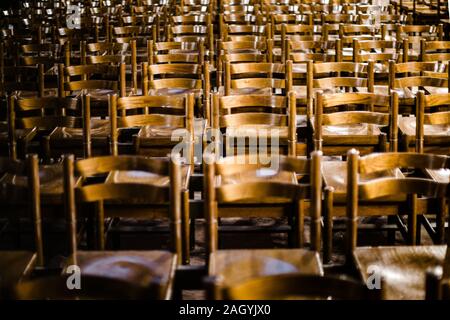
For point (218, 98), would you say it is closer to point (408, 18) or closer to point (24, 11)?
point (408, 18)

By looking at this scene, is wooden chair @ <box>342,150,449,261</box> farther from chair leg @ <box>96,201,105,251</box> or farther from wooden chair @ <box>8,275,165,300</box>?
chair leg @ <box>96,201,105,251</box>

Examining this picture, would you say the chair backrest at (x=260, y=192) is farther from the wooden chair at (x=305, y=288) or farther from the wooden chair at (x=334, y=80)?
the wooden chair at (x=334, y=80)

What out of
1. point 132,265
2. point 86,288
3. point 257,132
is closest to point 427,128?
point 257,132

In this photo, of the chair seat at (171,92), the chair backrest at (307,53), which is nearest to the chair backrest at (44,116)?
the chair seat at (171,92)

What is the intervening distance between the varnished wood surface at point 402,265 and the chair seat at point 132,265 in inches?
31.0

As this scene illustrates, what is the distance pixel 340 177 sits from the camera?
150 inches

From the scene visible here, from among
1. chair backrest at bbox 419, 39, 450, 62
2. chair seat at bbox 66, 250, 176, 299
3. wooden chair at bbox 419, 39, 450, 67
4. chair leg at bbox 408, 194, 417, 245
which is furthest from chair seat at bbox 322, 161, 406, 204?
chair backrest at bbox 419, 39, 450, 62

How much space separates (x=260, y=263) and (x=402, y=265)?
0.60 meters

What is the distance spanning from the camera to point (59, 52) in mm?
6820

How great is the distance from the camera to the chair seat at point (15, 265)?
2.75 meters

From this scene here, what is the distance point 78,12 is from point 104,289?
7483 mm

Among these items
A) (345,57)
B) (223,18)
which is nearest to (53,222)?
(345,57)

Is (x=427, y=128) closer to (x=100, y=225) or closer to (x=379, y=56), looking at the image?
(x=379, y=56)

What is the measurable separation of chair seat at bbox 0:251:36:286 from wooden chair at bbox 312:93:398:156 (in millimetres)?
1962
